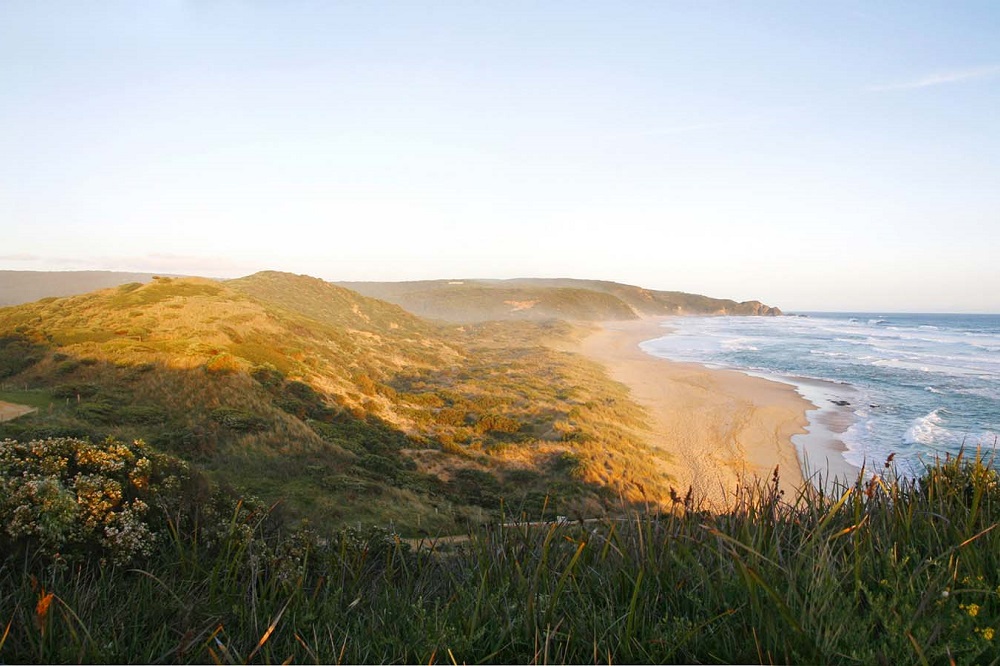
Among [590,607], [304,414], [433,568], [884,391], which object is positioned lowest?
[884,391]

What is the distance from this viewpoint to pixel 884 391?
28688mm

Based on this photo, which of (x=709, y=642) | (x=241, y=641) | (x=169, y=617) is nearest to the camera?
(x=709, y=642)

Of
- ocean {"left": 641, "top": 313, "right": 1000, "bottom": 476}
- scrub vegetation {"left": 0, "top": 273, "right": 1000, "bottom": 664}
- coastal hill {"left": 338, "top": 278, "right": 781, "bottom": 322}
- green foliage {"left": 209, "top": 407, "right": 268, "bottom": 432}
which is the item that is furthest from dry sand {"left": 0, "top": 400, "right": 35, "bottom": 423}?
coastal hill {"left": 338, "top": 278, "right": 781, "bottom": 322}

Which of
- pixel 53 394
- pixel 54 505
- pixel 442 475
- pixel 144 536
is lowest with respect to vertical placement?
pixel 442 475

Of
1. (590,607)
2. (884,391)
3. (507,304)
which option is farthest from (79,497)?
(507,304)

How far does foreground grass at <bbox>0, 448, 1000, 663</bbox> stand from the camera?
6.09ft

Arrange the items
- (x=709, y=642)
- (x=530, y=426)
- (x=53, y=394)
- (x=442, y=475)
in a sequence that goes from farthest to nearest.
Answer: (x=530, y=426) < (x=442, y=475) < (x=53, y=394) < (x=709, y=642)

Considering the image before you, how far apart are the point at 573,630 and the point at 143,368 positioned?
15547 millimetres

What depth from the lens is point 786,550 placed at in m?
2.80

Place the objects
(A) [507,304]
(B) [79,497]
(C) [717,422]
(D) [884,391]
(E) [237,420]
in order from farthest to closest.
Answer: (A) [507,304] → (D) [884,391] → (C) [717,422] → (E) [237,420] → (B) [79,497]

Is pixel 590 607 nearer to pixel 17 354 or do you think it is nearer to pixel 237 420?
pixel 237 420

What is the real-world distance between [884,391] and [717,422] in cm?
1311

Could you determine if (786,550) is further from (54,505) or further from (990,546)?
(54,505)

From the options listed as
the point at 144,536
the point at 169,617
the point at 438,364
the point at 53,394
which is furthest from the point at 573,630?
the point at 438,364
